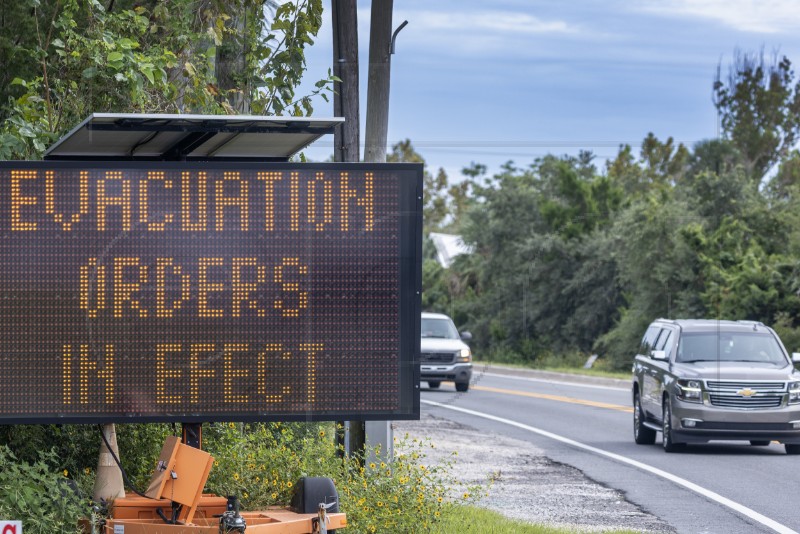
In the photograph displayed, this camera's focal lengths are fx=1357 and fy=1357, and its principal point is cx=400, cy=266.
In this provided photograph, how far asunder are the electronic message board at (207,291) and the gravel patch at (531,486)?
11.9ft

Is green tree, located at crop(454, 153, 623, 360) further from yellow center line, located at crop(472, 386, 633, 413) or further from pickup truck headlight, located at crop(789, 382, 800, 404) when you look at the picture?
pickup truck headlight, located at crop(789, 382, 800, 404)

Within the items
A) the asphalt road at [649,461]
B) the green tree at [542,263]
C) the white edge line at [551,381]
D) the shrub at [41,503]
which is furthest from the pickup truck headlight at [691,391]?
the green tree at [542,263]

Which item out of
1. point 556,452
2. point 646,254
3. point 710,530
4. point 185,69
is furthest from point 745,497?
point 646,254

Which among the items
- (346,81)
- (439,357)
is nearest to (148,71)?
(346,81)

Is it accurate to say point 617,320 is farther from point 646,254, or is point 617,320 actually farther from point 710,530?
point 710,530

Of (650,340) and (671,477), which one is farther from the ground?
(650,340)

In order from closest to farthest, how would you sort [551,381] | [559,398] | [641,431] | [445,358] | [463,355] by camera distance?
[641,431], [559,398], [445,358], [463,355], [551,381]

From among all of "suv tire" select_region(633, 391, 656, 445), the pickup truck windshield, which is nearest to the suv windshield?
"suv tire" select_region(633, 391, 656, 445)

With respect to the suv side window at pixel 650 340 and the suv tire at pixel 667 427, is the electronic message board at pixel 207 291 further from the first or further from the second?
the suv side window at pixel 650 340

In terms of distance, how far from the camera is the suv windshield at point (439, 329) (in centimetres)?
3292

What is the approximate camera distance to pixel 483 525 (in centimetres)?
1078

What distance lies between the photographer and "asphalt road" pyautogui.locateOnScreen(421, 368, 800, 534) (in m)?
13.0

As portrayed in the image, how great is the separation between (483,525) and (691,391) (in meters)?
8.05

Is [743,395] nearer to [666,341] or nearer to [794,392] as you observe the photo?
[794,392]
